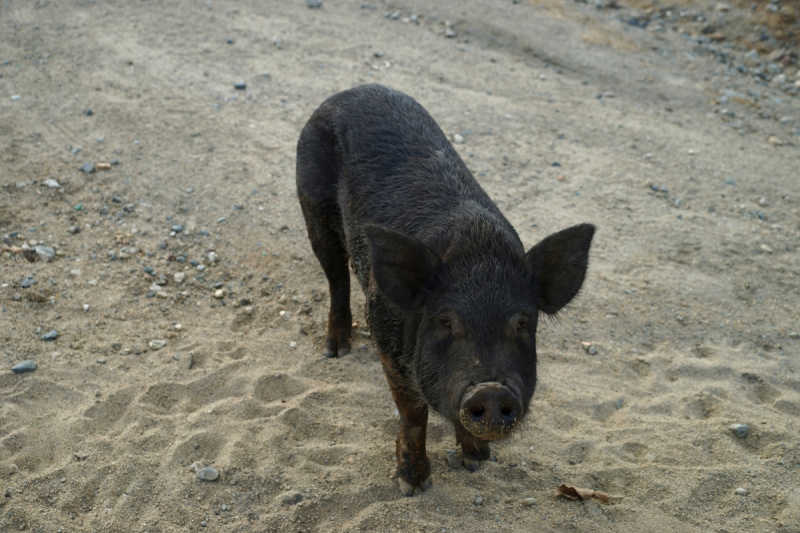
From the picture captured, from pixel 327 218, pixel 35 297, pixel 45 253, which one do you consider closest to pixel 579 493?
pixel 327 218

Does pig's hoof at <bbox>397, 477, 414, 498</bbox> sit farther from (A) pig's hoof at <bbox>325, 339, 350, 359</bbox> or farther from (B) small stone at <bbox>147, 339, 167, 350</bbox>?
(B) small stone at <bbox>147, 339, 167, 350</bbox>

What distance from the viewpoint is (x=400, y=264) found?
350cm

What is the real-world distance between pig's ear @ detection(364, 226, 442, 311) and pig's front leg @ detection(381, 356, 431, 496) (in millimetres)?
570

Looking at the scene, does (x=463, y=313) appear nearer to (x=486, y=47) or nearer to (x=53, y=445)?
(x=53, y=445)

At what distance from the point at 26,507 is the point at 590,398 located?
3.77m

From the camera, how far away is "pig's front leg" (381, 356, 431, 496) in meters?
3.97

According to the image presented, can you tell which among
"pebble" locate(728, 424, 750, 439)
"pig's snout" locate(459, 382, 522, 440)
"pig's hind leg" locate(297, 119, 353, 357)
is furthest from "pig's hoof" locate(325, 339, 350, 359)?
"pebble" locate(728, 424, 750, 439)

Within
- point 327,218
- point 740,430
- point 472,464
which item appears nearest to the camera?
point 472,464

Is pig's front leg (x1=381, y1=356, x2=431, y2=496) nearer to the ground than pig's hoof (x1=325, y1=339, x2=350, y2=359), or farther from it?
farther from it

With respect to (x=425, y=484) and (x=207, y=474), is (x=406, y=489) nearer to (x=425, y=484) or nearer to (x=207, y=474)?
(x=425, y=484)

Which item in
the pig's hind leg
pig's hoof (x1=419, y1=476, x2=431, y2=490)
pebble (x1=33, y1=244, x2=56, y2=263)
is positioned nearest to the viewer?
pig's hoof (x1=419, y1=476, x2=431, y2=490)

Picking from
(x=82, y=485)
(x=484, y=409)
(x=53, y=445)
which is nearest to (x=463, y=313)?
(x=484, y=409)

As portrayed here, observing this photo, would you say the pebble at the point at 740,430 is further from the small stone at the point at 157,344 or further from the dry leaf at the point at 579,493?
the small stone at the point at 157,344

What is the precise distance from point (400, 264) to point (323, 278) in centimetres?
267
